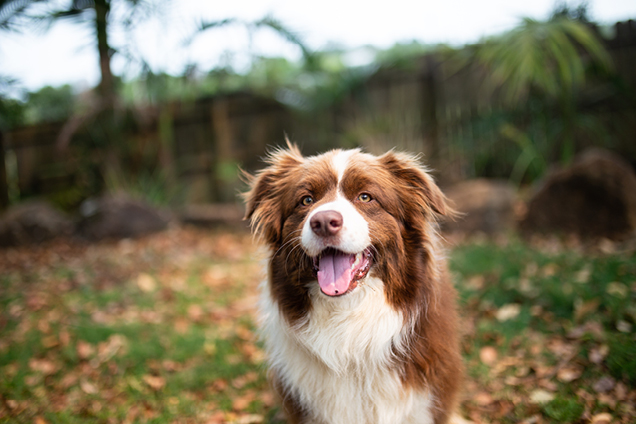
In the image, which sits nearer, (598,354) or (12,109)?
(598,354)

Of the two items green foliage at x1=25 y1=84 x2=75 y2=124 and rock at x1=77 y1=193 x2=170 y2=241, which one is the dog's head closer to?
rock at x1=77 y1=193 x2=170 y2=241

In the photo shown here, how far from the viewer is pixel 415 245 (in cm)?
248

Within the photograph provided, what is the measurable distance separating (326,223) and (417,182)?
0.83 meters

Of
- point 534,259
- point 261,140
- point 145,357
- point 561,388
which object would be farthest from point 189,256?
point 561,388

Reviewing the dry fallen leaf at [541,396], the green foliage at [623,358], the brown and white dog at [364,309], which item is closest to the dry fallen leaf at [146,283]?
A: the brown and white dog at [364,309]

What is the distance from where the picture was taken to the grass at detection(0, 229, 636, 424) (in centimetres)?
306

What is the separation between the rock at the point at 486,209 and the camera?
6.30 m

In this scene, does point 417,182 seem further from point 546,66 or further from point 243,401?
point 546,66

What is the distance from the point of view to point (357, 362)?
7.70 feet

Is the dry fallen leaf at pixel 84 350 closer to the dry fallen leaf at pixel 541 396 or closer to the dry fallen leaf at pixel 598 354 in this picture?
the dry fallen leaf at pixel 541 396

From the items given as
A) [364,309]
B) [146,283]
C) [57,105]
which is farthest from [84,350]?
[57,105]

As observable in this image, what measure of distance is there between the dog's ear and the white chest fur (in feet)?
1.96

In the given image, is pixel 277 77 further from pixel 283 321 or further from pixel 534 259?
pixel 283 321

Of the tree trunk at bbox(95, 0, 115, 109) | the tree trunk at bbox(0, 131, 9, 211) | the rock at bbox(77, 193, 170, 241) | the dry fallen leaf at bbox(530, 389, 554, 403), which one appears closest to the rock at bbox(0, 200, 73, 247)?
the rock at bbox(77, 193, 170, 241)
